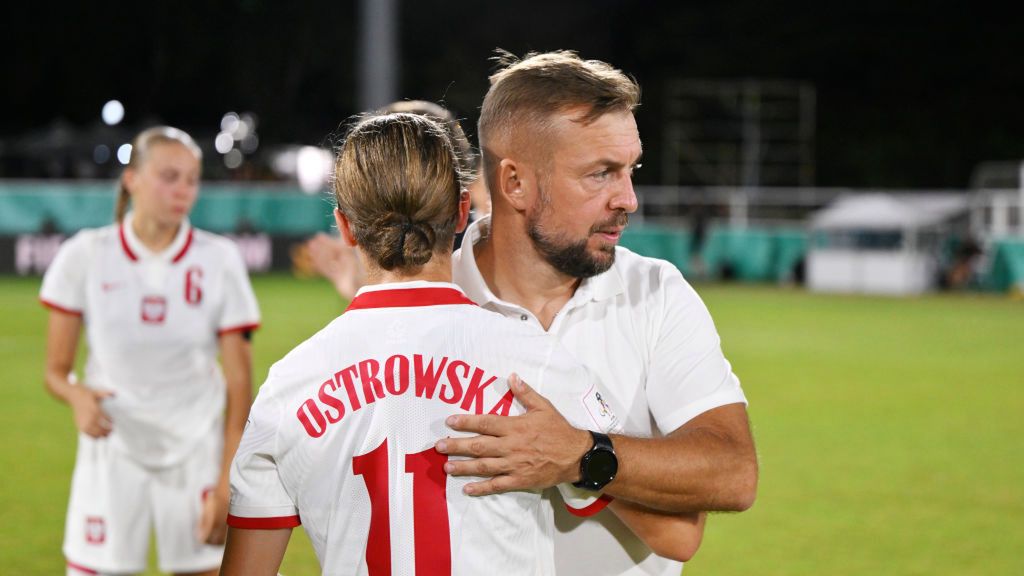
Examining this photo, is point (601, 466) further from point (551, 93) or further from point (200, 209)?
point (200, 209)

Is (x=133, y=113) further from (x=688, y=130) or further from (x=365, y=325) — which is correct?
(x=365, y=325)

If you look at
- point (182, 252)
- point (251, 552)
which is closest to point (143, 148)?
point (182, 252)

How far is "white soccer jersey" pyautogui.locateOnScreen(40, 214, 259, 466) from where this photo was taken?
4.68 m

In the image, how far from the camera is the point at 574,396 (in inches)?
90.0

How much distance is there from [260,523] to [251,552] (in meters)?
0.06

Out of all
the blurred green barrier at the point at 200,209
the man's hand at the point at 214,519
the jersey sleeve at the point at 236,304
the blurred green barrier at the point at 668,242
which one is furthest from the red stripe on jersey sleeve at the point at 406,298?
the blurred green barrier at the point at 668,242

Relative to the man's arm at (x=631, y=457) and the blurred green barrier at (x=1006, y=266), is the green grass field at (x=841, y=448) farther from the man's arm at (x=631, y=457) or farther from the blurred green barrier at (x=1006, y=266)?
the blurred green barrier at (x=1006, y=266)

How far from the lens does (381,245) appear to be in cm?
228

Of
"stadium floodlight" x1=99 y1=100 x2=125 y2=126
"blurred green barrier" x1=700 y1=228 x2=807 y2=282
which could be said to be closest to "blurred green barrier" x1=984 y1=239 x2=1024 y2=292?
"blurred green barrier" x1=700 y1=228 x2=807 y2=282

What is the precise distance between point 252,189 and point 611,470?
26675mm

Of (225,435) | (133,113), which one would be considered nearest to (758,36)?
(133,113)

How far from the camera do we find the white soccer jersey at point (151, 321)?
4.68 metres

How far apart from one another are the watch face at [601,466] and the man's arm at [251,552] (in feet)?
1.91

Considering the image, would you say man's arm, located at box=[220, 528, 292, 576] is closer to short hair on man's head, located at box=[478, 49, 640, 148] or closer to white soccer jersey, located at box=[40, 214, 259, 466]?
short hair on man's head, located at box=[478, 49, 640, 148]
